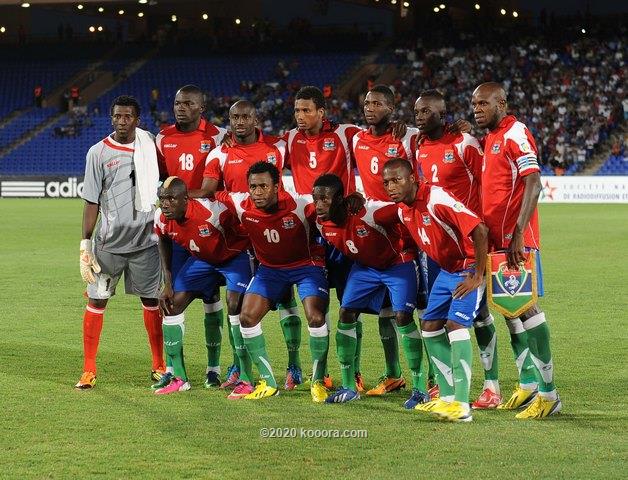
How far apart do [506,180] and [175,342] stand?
266 centimetres

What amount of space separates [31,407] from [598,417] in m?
3.60

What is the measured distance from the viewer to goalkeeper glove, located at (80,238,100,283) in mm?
7746

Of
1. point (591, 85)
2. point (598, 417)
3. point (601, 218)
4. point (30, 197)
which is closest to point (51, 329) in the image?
point (598, 417)

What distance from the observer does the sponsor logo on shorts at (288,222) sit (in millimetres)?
7363

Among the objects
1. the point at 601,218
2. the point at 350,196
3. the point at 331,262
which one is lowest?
the point at 601,218

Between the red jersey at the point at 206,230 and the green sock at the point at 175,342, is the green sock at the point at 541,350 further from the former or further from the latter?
the green sock at the point at 175,342

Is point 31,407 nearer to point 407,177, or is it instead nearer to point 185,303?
point 185,303

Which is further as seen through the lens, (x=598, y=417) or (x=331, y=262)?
(x=331, y=262)

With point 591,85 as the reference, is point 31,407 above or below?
below

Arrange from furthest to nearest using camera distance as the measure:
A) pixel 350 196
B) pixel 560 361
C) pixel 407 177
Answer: pixel 560 361
pixel 350 196
pixel 407 177

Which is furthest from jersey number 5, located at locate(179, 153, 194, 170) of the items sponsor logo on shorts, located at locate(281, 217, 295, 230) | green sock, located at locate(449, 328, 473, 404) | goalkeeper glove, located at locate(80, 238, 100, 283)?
green sock, located at locate(449, 328, 473, 404)

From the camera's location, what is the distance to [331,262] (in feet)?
25.7

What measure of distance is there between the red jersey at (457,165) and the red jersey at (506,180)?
0.23 metres

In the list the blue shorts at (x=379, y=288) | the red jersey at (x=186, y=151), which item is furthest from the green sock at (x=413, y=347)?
the red jersey at (x=186, y=151)
